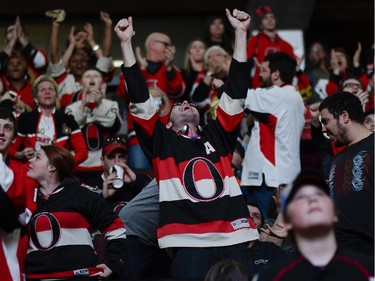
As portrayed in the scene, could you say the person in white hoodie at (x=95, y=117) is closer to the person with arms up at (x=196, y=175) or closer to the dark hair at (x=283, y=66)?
the dark hair at (x=283, y=66)

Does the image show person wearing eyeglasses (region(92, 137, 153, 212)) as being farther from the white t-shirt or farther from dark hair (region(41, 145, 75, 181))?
dark hair (region(41, 145, 75, 181))

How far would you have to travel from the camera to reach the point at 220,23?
40.5 ft

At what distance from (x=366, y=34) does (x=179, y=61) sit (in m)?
3.21

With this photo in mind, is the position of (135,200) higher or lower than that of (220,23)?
lower

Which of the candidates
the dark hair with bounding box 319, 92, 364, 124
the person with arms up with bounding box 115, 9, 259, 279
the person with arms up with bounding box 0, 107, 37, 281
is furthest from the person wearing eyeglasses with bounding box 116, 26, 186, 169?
→ the person with arms up with bounding box 0, 107, 37, 281

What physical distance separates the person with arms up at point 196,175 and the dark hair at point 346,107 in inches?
23.9

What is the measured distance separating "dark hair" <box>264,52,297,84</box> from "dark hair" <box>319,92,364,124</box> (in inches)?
89.9

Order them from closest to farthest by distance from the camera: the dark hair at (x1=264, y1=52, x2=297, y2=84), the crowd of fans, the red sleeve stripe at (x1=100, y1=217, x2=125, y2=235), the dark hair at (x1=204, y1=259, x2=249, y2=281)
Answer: the crowd of fans
the dark hair at (x1=204, y1=259, x2=249, y2=281)
the red sleeve stripe at (x1=100, y1=217, x2=125, y2=235)
the dark hair at (x1=264, y1=52, x2=297, y2=84)

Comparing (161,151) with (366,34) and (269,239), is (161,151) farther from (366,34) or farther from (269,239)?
(366,34)

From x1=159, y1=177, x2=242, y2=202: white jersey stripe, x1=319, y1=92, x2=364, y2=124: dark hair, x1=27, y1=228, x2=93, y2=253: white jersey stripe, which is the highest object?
x1=319, y1=92, x2=364, y2=124: dark hair

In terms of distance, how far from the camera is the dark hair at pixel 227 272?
5773mm

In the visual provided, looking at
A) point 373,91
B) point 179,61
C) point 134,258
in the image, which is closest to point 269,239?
point 134,258

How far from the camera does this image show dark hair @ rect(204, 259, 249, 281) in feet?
18.9

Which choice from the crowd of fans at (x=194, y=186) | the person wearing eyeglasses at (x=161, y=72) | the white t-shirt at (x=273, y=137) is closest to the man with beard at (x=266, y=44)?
the person wearing eyeglasses at (x=161, y=72)
